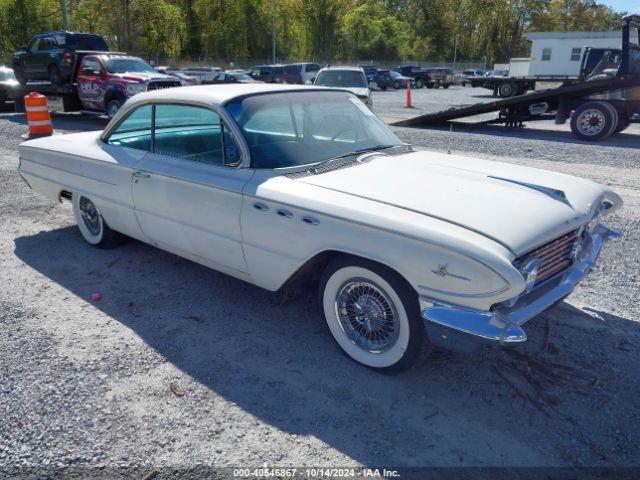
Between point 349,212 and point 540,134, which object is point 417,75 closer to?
point 540,134

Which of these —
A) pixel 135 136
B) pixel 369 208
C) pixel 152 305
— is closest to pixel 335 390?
pixel 369 208

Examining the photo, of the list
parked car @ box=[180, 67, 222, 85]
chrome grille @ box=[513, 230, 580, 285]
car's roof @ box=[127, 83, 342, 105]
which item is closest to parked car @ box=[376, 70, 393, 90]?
parked car @ box=[180, 67, 222, 85]

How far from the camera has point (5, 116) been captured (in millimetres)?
16750

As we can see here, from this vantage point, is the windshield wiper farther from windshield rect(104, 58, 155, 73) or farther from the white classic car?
windshield rect(104, 58, 155, 73)

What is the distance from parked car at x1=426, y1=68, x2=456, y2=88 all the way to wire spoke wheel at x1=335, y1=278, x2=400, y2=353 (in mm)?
38875

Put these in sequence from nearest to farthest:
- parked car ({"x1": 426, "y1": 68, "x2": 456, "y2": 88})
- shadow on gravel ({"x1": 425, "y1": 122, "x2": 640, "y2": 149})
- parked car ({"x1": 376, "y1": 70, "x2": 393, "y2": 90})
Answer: shadow on gravel ({"x1": 425, "y1": 122, "x2": 640, "y2": 149}) < parked car ({"x1": 376, "y1": 70, "x2": 393, "y2": 90}) < parked car ({"x1": 426, "y1": 68, "x2": 456, "y2": 88})

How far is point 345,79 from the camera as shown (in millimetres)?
13945

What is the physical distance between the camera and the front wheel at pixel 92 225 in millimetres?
4832

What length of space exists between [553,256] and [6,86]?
1899cm

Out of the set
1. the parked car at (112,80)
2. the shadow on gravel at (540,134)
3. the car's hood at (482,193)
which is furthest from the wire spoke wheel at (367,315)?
the parked car at (112,80)

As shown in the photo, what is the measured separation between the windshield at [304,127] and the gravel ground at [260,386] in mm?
1120

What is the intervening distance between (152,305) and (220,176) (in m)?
1.18

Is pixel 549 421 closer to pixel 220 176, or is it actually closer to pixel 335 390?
pixel 335 390

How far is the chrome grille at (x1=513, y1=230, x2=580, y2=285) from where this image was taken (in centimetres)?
269
